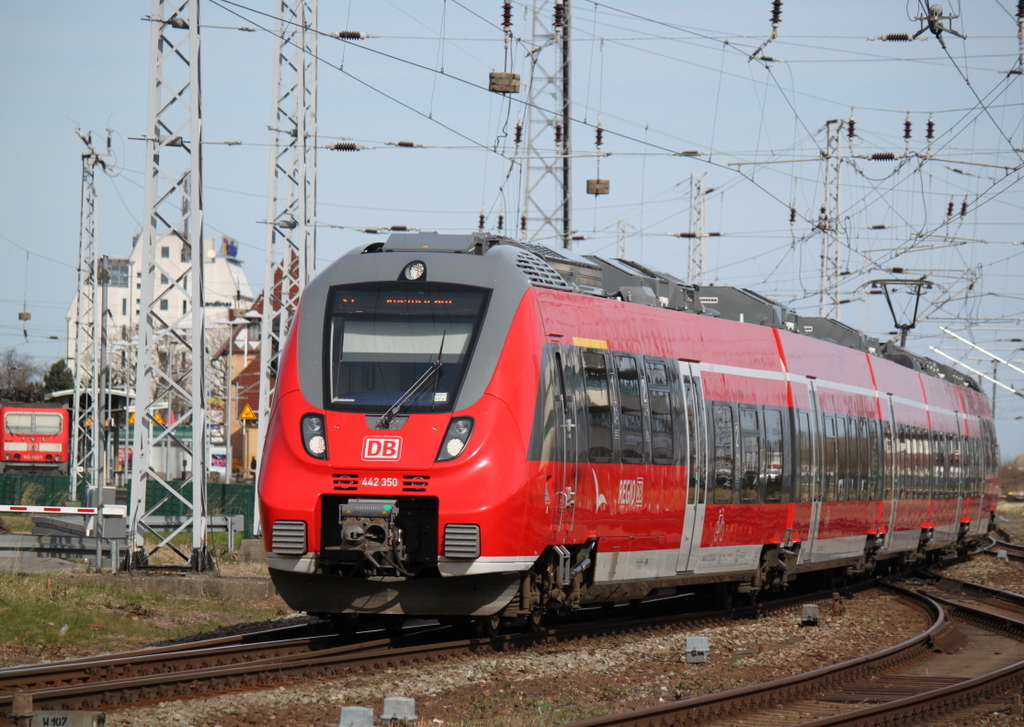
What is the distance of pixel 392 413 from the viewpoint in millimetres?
11594

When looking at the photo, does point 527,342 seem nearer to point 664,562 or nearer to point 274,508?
point 274,508

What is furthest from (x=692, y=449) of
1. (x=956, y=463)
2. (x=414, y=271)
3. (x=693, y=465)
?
(x=956, y=463)

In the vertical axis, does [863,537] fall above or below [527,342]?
below

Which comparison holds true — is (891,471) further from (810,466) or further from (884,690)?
(884,690)

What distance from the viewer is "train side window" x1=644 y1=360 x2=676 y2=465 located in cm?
1419

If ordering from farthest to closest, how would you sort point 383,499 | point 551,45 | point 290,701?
1. point 551,45
2. point 383,499
3. point 290,701

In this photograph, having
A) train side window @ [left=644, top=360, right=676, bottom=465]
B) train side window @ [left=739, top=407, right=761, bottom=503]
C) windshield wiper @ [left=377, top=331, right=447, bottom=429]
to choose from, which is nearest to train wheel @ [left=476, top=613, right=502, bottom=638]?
windshield wiper @ [left=377, top=331, right=447, bottom=429]

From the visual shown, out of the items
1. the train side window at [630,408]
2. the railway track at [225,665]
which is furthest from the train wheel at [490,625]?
the train side window at [630,408]

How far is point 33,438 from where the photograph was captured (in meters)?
59.6

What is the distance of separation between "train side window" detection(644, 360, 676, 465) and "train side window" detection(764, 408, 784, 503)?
3061 millimetres

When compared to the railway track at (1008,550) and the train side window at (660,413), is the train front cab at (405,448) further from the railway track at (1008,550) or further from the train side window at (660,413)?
the railway track at (1008,550)

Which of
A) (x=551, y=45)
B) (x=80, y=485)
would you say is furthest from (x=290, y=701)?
(x=80, y=485)

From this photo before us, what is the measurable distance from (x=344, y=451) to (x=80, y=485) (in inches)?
1355

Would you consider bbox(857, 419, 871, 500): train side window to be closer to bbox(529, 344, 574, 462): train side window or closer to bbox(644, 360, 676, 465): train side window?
bbox(644, 360, 676, 465): train side window
